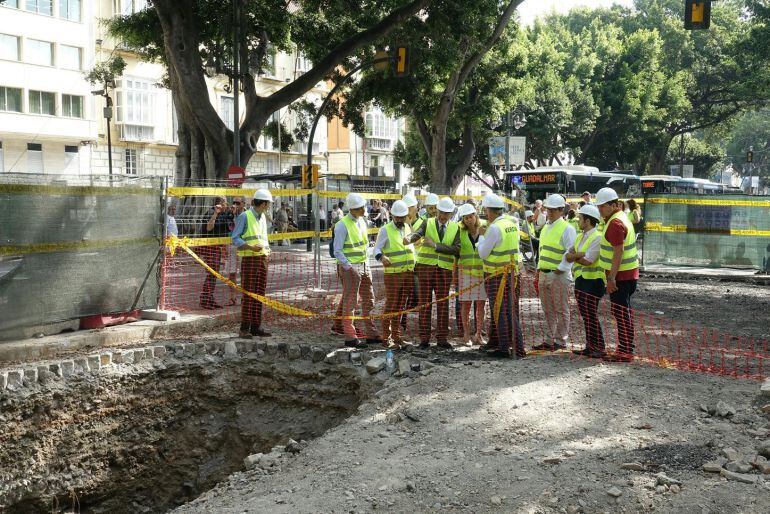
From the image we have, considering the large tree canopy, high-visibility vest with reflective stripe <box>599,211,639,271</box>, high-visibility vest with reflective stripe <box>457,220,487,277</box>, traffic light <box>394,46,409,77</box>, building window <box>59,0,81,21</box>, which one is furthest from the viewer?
building window <box>59,0,81,21</box>

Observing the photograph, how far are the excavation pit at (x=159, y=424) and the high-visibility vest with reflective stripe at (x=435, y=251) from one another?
68.0 inches

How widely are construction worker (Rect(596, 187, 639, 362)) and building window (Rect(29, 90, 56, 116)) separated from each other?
110 feet

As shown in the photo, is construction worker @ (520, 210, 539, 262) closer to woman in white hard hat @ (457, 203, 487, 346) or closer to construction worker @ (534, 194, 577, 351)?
woman in white hard hat @ (457, 203, 487, 346)

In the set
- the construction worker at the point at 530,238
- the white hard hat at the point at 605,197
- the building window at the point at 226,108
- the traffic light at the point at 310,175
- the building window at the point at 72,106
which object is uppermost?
the building window at the point at 226,108

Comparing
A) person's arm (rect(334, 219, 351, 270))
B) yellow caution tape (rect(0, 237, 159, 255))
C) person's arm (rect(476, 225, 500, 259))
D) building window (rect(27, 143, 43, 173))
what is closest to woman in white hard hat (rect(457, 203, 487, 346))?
person's arm (rect(476, 225, 500, 259))

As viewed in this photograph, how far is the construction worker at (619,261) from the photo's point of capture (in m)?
8.41

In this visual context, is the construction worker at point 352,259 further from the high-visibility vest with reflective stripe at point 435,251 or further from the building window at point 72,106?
the building window at point 72,106

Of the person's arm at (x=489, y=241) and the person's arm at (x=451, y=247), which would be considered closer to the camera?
the person's arm at (x=489, y=241)

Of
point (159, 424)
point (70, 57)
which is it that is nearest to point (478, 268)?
point (159, 424)

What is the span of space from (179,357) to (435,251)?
3.30 meters

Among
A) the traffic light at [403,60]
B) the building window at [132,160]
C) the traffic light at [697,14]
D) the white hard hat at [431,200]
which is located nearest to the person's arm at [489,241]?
the white hard hat at [431,200]

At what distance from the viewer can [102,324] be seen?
9320mm

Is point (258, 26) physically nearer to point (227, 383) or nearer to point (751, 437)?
point (227, 383)

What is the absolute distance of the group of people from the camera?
870 cm
